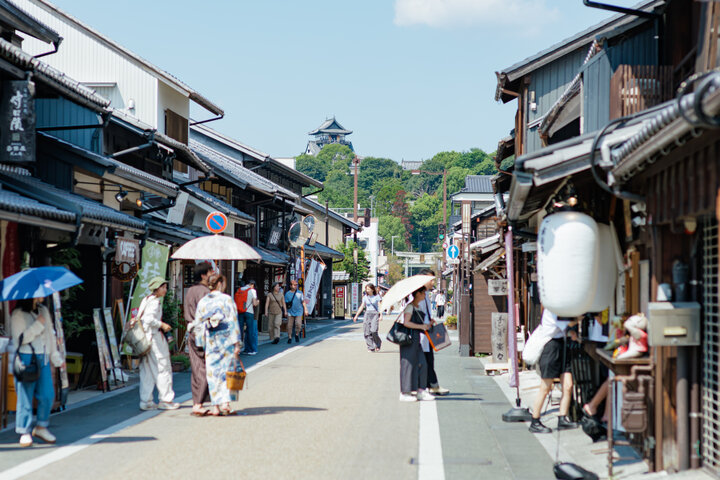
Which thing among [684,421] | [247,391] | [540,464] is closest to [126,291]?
[247,391]

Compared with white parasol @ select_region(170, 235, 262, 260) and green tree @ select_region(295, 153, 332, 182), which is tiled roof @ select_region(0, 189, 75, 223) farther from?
green tree @ select_region(295, 153, 332, 182)

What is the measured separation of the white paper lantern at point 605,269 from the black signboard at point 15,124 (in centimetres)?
870

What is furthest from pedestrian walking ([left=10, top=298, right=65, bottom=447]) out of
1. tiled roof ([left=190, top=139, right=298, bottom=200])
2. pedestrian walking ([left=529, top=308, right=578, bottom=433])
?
tiled roof ([left=190, top=139, right=298, bottom=200])

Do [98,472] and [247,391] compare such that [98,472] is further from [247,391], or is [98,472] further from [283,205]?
[283,205]

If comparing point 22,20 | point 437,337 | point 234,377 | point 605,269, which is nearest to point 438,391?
point 437,337

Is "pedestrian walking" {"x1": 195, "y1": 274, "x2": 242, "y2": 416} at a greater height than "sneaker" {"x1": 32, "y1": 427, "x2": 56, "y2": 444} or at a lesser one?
greater

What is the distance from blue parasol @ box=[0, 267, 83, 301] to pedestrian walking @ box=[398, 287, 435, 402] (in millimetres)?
5380

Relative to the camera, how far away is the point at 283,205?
112ft

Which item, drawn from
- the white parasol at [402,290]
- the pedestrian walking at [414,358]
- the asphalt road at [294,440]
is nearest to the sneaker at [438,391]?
the asphalt road at [294,440]

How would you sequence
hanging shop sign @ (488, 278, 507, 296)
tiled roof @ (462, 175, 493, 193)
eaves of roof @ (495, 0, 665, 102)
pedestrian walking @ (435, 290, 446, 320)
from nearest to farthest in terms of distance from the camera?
1. eaves of roof @ (495, 0, 665, 102)
2. hanging shop sign @ (488, 278, 507, 296)
3. pedestrian walking @ (435, 290, 446, 320)
4. tiled roof @ (462, 175, 493, 193)

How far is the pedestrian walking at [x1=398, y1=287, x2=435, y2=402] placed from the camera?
507 inches

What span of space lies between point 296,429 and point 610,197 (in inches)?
185

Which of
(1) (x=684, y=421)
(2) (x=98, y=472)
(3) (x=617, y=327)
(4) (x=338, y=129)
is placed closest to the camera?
(1) (x=684, y=421)

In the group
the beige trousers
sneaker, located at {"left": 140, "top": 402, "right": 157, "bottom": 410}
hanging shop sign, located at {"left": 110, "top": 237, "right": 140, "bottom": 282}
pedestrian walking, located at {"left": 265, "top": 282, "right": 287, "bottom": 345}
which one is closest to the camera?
sneaker, located at {"left": 140, "top": 402, "right": 157, "bottom": 410}
